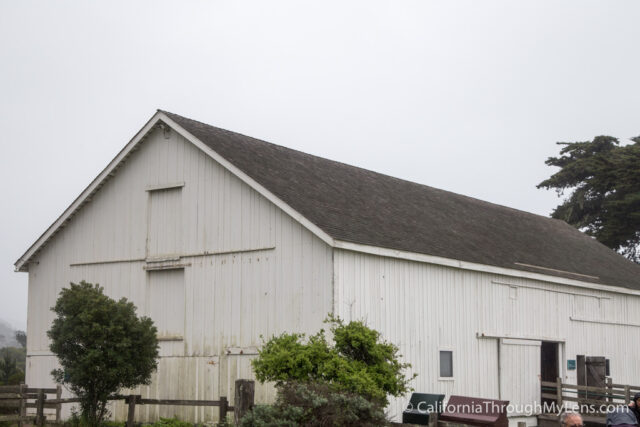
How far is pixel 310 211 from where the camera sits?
20.3 m

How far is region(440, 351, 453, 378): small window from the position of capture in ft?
74.2

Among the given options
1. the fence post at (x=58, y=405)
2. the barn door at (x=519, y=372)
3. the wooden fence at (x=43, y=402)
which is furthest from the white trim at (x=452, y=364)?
the fence post at (x=58, y=405)

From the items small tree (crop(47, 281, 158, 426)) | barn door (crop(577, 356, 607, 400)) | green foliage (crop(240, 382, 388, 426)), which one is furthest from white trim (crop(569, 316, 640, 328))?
green foliage (crop(240, 382, 388, 426))

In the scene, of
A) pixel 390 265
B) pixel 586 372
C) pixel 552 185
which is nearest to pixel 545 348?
pixel 586 372

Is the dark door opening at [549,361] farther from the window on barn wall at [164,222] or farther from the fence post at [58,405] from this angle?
the fence post at [58,405]

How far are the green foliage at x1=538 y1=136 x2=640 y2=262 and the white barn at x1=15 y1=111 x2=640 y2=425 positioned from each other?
22.4 meters

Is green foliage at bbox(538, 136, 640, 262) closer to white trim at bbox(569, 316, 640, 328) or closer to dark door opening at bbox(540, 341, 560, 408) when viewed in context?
white trim at bbox(569, 316, 640, 328)

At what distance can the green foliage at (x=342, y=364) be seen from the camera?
51.3 ft

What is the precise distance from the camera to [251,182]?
818 inches

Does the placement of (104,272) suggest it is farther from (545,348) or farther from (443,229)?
(545,348)

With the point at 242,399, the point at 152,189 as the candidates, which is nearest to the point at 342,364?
the point at 242,399

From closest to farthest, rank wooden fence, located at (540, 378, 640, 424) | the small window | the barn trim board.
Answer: the barn trim board → the small window → wooden fence, located at (540, 378, 640, 424)

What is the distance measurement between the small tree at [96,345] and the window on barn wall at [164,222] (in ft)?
9.56

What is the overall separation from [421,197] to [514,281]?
16.5ft
